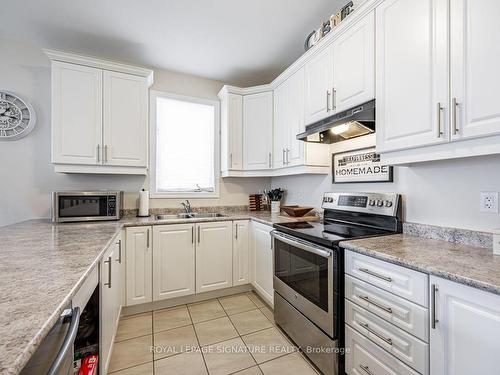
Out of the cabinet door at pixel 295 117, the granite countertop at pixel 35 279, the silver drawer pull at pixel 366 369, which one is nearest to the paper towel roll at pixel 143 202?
the granite countertop at pixel 35 279

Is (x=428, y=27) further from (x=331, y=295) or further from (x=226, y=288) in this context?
(x=226, y=288)

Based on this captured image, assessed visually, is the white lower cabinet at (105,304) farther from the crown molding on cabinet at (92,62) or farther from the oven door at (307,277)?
the crown molding on cabinet at (92,62)

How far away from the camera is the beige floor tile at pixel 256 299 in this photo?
245 cm

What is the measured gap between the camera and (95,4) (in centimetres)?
188

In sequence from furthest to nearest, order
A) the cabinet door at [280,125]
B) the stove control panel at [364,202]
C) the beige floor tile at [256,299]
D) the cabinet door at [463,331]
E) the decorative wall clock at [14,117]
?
1. the cabinet door at [280,125]
2. the beige floor tile at [256,299]
3. the decorative wall clock at [14,117]
4. the stove control panel at [364,202]
5. the cabinet door at [463,331]

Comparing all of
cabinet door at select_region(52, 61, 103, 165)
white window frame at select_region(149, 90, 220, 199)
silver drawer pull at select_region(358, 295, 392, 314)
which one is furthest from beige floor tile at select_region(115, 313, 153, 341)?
silver drawer pull at select_region(358, 295, 392, 314)

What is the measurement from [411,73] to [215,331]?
7.51 feet

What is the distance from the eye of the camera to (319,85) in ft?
6.73

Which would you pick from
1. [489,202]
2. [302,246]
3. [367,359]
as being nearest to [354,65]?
[489,202]

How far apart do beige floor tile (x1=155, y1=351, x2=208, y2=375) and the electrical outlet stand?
1.93 meters

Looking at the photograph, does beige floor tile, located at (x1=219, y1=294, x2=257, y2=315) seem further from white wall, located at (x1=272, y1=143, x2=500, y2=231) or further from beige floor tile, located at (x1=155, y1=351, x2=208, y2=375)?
white wall, located at (x1=272, y1=143, x2=500, y2=231)

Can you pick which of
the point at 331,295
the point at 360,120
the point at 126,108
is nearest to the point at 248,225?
the point at 331,295

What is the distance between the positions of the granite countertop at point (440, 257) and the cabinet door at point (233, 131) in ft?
5.97

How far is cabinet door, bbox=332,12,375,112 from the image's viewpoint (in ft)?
5.20
